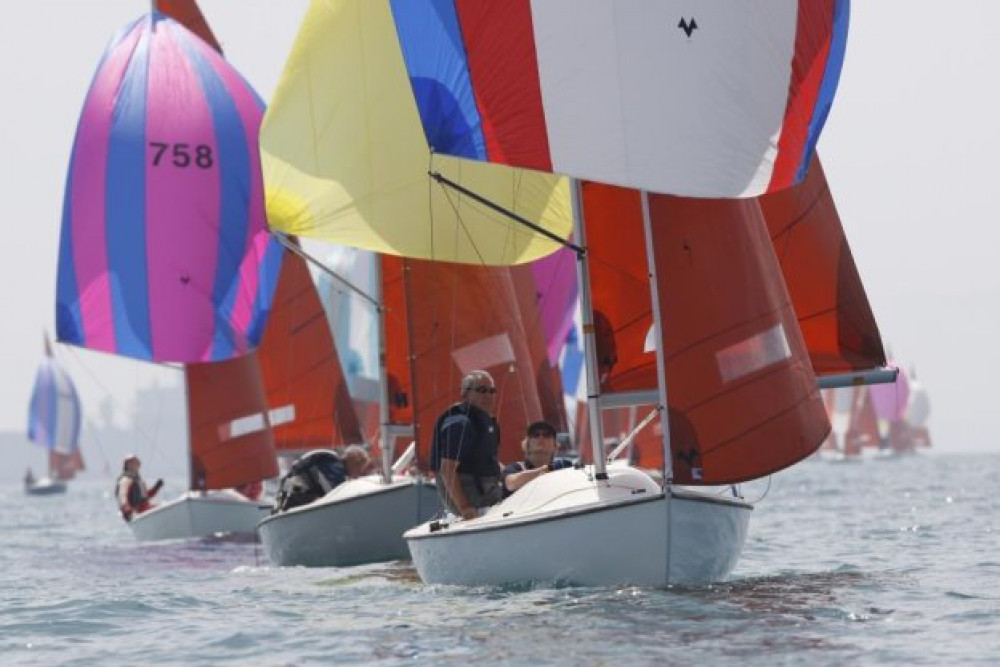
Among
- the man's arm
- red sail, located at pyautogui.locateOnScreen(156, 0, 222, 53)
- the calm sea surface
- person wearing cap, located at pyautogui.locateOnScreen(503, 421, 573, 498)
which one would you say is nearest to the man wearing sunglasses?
the man's arm

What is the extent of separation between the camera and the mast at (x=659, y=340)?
13.7 meters

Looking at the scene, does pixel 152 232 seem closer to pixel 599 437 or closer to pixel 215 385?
pixel 215 385

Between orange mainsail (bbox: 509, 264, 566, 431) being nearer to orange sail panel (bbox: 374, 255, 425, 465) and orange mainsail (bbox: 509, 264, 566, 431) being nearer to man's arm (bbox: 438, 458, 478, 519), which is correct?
orange sail panel (bbox: 374, 255, 425, 465)

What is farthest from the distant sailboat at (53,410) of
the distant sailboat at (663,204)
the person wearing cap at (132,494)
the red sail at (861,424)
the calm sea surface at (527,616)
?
the distant sailboat at (663,204)

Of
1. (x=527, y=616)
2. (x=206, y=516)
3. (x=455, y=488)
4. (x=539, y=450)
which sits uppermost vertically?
(x=539, y=450)

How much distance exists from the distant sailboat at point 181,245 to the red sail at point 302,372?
2.15ft

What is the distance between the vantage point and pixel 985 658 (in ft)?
35.4

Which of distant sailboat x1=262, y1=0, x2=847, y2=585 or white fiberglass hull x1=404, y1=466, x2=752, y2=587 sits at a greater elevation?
distant sailboat x1=262, y1=0, x2=847, y2=585

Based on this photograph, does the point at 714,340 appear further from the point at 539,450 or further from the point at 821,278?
the point at 821,278

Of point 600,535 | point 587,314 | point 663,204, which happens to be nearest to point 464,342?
point 587,314

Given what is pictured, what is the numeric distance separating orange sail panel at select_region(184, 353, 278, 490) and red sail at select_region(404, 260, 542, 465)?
864 centimetres

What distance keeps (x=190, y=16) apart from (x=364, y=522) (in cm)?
1431

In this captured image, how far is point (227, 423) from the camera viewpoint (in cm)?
2894

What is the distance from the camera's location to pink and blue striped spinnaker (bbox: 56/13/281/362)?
27.7m
